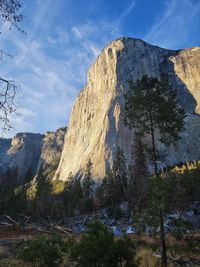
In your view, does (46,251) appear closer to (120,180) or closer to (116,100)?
(120,180)

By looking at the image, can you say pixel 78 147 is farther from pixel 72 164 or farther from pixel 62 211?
pixel 62 211

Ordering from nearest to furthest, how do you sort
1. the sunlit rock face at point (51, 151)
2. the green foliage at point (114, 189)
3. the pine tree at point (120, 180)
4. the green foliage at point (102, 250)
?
the green foliage at point (102, 250), the green foliage at point (114, 189), the pine tree at point (120, 180), the sunlit rock face at point (51, 151)

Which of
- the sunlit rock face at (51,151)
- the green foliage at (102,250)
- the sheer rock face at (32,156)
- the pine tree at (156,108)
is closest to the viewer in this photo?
the green foliage at (102,250)

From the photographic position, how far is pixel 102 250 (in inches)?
344

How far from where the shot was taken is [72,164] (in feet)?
408

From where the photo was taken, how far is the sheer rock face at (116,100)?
345 ft

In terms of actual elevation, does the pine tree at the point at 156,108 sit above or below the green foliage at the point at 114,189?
below

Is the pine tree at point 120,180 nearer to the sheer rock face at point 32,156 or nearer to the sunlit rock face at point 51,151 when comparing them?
the sunlit rock face at point 51,151

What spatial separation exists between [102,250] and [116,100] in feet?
365

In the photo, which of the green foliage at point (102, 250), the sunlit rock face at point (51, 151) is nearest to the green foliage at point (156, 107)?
the green foliage at point (102, 250)

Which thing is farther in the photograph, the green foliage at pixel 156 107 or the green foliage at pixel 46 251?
the green foliage at pixel 156 107

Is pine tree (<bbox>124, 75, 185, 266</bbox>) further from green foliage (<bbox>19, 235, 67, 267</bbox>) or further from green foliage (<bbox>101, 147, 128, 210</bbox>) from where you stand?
green foliage (<bbox>101, 147, 128, 210</bbox>)

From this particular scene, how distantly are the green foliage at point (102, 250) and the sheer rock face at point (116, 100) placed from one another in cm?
9096

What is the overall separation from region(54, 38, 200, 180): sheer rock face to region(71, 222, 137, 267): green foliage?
298ft
